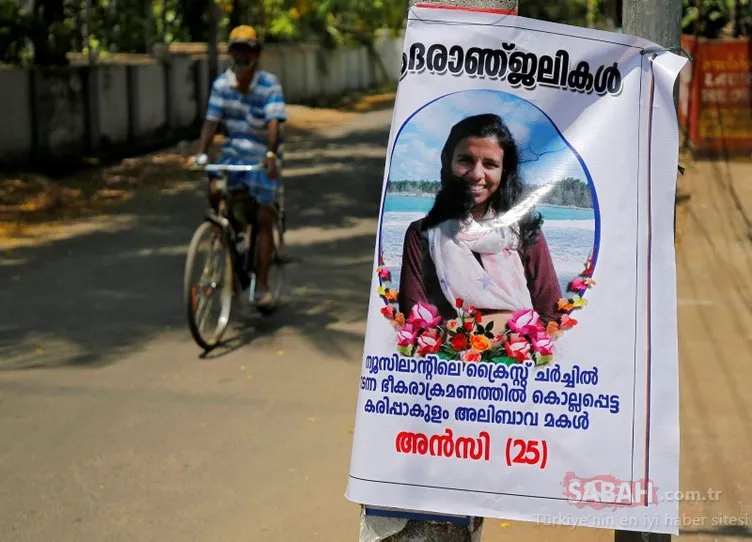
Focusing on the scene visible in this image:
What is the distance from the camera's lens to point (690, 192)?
14.8 metres

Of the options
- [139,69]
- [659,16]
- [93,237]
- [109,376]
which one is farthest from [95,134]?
[659,16]

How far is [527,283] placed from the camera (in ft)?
10.3

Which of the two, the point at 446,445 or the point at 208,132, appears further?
the point at 208,132

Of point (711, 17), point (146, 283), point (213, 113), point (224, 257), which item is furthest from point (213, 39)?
point (224, 257)

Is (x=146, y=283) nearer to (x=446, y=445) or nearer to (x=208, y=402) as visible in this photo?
(x=208, y=402)

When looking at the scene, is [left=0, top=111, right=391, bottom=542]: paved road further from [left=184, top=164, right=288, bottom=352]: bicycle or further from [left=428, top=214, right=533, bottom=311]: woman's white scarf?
[left=428, top=214, right=533, bottom=311]: woman's white scarf

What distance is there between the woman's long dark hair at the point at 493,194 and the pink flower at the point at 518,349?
0.82 feet

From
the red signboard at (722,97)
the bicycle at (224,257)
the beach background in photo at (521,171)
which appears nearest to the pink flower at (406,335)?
the beach background in photo at (521,171)

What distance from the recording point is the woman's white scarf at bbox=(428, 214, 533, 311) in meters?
3.14

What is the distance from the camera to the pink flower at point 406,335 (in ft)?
10.4

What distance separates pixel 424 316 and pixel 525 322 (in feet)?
0.86

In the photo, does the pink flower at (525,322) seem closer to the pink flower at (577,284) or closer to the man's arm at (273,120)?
the pink flower at (577,284)

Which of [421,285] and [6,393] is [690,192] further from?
[421,285]

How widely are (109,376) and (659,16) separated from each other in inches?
192
